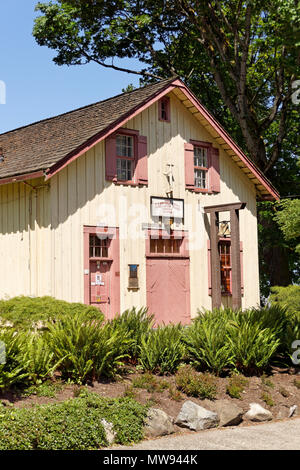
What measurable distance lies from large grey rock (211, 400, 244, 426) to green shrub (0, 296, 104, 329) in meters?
3.66

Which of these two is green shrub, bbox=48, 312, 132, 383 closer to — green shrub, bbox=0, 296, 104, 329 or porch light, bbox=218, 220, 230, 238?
green shrub, bbox=0, 296, 104, 329

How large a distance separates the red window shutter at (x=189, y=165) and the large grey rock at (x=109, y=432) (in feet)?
38.0

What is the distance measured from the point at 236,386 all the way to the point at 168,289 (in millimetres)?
7412

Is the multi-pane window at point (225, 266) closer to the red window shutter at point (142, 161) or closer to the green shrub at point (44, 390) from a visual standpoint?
the red window shutter at point (142, 161)

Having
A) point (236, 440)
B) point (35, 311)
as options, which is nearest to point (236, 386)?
point (236, 440)

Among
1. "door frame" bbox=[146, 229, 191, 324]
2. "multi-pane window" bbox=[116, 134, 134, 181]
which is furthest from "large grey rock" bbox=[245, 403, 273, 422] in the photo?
"multi-pane window" bbox=[116, 134, 134, 181]

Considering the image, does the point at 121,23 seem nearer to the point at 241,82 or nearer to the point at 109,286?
the point at 241,82

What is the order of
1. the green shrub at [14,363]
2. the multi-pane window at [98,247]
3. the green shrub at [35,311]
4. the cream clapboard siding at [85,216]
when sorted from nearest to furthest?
the green shrub at [14,363], the green shrub at [35,311], the cream clapboard siding at [85,216], the multi-pane window at [98,247]

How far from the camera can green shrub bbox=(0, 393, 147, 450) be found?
8.77m

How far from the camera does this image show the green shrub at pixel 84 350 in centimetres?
1139

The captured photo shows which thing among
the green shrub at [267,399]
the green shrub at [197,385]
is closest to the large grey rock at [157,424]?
the green shrub at [197,385]

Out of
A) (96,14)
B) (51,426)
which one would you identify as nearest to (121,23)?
(96,14)

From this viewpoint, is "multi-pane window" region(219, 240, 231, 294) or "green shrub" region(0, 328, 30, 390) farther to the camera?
"multi-pane window" region(219, 240, 231, 294)

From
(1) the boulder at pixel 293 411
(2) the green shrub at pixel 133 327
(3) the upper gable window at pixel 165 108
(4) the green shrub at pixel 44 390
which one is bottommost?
(1) the boulder at pixel 293 411
